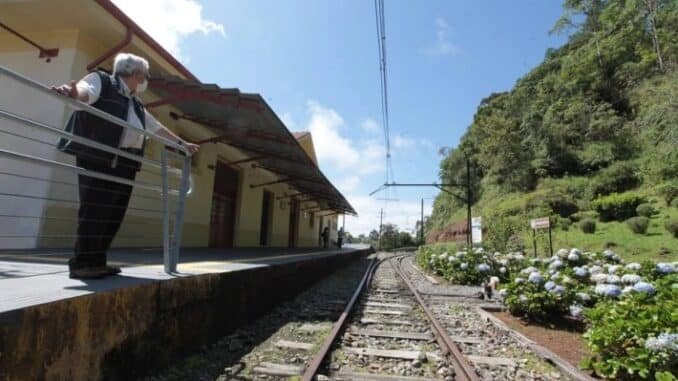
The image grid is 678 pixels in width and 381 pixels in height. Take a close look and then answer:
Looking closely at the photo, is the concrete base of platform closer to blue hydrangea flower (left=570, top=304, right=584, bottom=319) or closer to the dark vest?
the dark vest

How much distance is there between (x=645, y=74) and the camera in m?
36.5

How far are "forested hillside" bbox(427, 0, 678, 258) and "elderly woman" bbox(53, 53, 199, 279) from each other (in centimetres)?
1619

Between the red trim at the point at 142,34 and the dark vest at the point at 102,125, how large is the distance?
5184mm

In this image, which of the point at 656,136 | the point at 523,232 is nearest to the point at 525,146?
the point at 523,232

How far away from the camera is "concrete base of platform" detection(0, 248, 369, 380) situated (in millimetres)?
2076

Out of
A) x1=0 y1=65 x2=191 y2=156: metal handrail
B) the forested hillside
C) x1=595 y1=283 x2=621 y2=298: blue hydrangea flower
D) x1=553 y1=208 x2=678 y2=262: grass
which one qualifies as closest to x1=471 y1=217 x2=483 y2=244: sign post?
the forested hillside

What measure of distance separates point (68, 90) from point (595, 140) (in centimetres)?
4210

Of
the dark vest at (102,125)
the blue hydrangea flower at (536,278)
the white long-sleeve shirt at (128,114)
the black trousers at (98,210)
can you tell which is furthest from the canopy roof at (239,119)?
the blue hydrangea flower at (536,278)

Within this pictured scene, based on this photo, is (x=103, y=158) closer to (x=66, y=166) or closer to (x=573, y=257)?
(x=66, y=166)

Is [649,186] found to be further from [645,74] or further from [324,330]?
[324,330]

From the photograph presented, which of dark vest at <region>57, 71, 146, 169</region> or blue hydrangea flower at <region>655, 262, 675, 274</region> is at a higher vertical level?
dark vest at <region>57, 71, 146, 169</region>

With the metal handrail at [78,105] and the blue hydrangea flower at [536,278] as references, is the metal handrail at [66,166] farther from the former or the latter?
the blue hydrangea flower at [536,278]

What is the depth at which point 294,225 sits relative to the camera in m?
24.3

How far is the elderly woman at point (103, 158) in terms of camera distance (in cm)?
286
